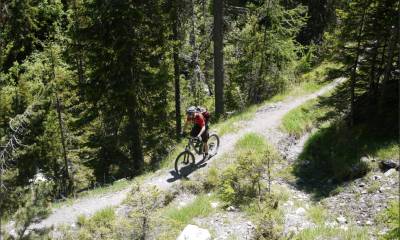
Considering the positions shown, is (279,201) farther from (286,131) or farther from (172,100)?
(172,100)

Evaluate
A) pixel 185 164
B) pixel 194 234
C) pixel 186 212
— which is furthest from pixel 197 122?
pixel 194 234

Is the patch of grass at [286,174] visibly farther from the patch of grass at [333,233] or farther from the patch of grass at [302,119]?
the patch of grass at [333,233]

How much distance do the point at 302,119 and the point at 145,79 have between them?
24.6 feet

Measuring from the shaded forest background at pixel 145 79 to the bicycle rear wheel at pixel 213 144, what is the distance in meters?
2.77

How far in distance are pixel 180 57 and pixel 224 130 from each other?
7.39 meters

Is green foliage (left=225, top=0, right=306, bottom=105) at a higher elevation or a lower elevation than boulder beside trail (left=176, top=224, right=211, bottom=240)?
higher

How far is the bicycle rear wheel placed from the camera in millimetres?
17589

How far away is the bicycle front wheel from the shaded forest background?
8.12 feet

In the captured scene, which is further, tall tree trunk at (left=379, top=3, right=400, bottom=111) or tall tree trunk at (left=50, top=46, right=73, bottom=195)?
tall tree trunk at (left=50, top=46, right=73, bottom=195)

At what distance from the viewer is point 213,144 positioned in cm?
1770

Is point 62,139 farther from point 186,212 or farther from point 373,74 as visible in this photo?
point 373,74

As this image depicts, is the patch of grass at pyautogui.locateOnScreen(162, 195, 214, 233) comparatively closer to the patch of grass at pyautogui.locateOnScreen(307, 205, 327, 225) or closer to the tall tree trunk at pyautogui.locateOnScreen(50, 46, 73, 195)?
the patch of grass at pyautogui.locateOnScreen(307, 205, 327, 225)

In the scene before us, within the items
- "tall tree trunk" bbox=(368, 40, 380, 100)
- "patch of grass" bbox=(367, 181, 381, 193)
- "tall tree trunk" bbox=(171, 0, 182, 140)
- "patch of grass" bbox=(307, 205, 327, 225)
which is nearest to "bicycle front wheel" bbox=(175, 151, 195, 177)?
"patch of grass" bbox=(307, 205, 327, 225)

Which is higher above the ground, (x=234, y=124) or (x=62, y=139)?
(x=234, y=124)
